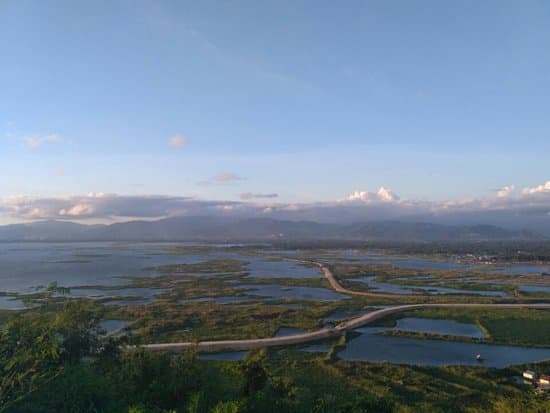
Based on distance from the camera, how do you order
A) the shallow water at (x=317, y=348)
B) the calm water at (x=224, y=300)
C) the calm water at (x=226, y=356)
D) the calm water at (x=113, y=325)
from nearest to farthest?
1. the calm water at (x=226, y=356)
2. the shallow water at (x=317, y=348)
3. the calm water at (x=113, y=325)
4. the calm water at (x=224, y=300)

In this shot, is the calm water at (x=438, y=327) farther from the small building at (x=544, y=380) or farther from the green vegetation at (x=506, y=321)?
the small building at (x=544, y=380)

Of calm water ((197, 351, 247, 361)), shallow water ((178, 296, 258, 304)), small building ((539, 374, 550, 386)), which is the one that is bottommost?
shallow water ((178, 296, 258, 304))

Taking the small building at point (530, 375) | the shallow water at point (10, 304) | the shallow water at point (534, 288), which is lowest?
the shallow water at point (534, 288)

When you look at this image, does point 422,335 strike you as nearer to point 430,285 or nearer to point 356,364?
point 356,364

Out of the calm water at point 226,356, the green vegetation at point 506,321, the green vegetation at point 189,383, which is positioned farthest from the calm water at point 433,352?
the calm water at point 226,356

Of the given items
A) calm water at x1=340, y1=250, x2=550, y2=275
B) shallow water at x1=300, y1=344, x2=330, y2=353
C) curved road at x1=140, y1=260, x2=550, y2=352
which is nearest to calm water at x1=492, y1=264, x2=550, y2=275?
calm water at x1=340, y1=250, x2=550, y2=275

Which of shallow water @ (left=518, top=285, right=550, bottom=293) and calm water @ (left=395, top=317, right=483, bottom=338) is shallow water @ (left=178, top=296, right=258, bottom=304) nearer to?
calm water @ (left=395, top=317, right=483, bottom=338)

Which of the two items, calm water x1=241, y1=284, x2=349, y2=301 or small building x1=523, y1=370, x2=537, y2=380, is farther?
calm water x1=241, y1=284, x2=349, y2=301

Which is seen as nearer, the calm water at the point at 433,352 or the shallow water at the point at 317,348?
the calm water at the point at 433,352
